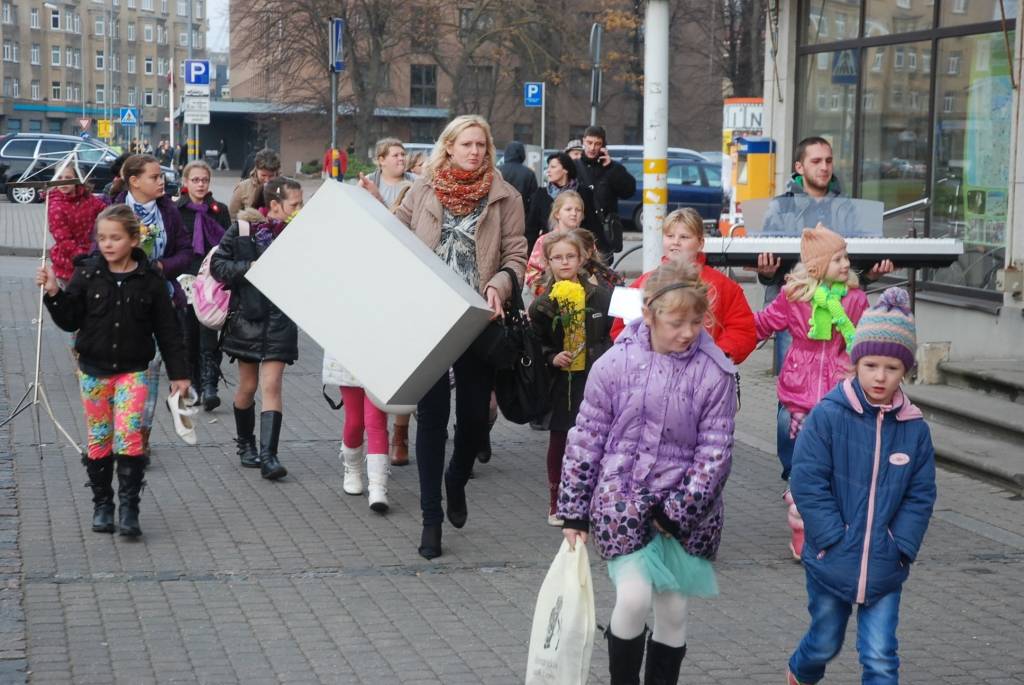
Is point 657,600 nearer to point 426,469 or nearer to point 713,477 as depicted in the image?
point 713,477

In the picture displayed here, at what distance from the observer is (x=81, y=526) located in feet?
24.1

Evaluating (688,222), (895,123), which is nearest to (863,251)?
(688,222)

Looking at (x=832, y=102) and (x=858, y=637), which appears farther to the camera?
(x=832, y=102)

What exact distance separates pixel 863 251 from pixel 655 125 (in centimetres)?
307

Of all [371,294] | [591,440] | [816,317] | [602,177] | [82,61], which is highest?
[82,61]

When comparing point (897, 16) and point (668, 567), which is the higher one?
point (897, 16)

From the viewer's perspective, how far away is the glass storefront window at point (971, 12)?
36.8 ft

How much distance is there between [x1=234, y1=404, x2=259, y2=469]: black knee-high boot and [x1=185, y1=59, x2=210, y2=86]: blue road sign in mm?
16526

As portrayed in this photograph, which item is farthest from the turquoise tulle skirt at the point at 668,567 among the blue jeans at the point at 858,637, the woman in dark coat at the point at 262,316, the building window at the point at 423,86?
the building window at the point at 423,86

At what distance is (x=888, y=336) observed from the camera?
4.51 m

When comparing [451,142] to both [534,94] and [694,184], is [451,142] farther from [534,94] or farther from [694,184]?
[694,184]

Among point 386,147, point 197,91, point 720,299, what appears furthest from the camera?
point 197,91

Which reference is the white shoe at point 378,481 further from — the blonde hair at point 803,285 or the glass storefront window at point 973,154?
the glass storefront window at point 973,154

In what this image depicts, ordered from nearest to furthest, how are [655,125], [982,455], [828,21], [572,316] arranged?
1. [572,316]
2. [982,455]
3. [655,125]
4. [828,21]
